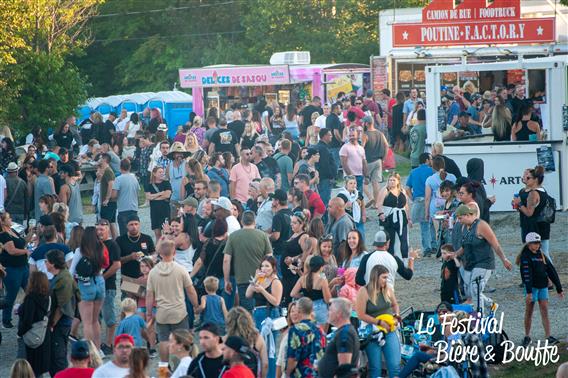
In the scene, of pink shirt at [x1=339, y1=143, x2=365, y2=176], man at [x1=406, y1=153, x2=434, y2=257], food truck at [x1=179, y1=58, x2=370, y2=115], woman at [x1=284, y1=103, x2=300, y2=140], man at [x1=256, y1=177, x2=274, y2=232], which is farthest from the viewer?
food truck at [x1=179, y1=58, x2=370, y2=115]

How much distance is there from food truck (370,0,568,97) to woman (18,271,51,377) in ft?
46.8

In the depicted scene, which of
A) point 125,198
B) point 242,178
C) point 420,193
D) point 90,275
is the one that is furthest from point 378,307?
point 125,198

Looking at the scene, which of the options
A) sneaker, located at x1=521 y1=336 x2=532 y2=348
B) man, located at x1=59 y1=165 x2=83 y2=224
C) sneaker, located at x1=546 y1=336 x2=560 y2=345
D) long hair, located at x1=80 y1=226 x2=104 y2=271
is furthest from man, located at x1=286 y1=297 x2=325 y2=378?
man, located at x1=59 y1=165 x2=83 y2=224

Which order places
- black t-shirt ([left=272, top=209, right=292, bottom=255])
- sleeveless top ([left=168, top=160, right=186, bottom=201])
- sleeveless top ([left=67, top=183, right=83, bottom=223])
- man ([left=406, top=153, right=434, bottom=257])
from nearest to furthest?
black t-shirt ([left=272, top=209, right=292, bottom=255]), man ([left=406, top=153, right=434, bottom=257]), sleeveless top ([left=67, top=183, right=83, bottom=223]), sleeveless top ([left=168, top=160, right=186, bottom=201])

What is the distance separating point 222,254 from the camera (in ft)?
45.6

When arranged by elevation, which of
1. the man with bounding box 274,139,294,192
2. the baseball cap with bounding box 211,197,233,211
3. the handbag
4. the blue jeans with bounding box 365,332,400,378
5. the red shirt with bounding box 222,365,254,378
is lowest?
the blue jeans with bounding box 365,332,400,378

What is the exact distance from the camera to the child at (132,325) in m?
11.8

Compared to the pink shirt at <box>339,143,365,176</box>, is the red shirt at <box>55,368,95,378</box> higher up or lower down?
lower down

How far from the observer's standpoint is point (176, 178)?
19.2m

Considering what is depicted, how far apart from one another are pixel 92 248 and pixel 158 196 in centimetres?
510

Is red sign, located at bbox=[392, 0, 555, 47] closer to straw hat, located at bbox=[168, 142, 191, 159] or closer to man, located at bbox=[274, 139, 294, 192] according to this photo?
man, located at bbox=[274, 139, 294, 192]

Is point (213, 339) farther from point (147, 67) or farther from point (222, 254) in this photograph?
point (147, 67)

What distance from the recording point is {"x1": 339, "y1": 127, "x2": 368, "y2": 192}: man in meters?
20.8

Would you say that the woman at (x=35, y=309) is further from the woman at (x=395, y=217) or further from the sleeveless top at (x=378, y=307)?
the woman at (x=395, y=217)
